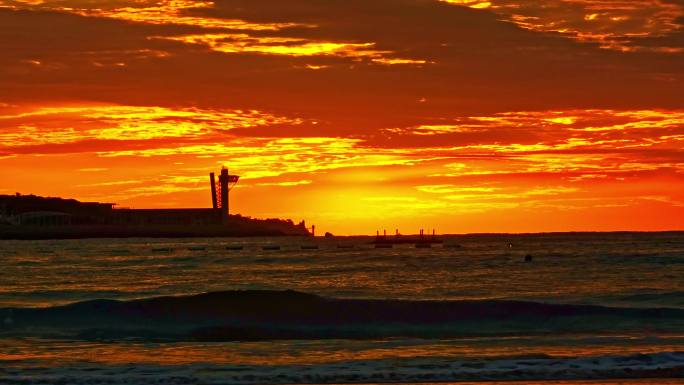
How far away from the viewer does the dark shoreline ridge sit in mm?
34031

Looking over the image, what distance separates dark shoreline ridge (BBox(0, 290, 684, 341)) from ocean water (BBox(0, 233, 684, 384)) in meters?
0.08

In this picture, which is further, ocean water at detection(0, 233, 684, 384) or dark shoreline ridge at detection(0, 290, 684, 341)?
dark shoreline ridge at detection(0, 290, 684, 341)

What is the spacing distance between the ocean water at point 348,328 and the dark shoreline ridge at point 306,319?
0.08m

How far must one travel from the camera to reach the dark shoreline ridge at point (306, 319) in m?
34.0

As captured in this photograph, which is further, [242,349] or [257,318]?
[257,318]

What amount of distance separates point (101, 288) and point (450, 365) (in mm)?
32422

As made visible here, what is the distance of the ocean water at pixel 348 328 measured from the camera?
2334 cm

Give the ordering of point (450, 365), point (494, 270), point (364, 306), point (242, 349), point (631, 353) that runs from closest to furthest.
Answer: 1. point (450, 365)
2. point (631, 353)
3. point (242, 349)
4. point (364, 306)
5. point (494, 270)

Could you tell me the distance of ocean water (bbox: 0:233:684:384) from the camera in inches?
919

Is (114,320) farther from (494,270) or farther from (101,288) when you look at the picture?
(494,270)

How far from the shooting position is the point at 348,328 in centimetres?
3631

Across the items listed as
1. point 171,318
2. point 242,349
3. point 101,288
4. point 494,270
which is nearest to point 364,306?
point 171,318

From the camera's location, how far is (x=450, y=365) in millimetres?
24047

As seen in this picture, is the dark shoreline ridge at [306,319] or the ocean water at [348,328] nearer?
the ocean water at [348,328]
